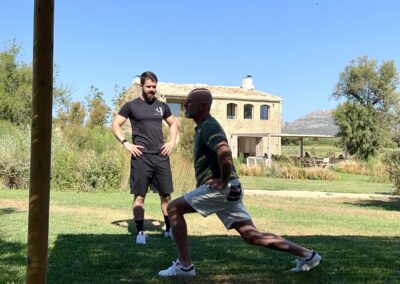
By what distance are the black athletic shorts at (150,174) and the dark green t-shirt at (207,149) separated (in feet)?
6.68

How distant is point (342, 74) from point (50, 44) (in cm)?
4623

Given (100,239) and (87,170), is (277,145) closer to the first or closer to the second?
(87,170)

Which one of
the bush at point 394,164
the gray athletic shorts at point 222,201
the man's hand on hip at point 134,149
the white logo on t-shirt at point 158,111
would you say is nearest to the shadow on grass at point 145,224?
the man's hand on hip at point 134,149

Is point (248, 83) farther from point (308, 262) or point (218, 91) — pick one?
point (308, 262)

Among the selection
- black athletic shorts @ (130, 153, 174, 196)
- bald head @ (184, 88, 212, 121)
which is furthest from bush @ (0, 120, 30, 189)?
bald head @ (184, 88, 212, 121)

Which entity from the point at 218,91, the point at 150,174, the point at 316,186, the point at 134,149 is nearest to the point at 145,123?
the point at 134,149

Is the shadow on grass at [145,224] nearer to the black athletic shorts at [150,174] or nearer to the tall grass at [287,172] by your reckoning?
the black athletic shorts at [150,174]

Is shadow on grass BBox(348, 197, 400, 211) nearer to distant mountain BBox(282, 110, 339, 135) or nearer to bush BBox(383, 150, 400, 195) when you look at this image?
bush BBox(383, 150, 400, 195)

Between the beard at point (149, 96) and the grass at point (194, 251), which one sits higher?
the beard at point (149, 96)

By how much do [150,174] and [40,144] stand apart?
3.62m

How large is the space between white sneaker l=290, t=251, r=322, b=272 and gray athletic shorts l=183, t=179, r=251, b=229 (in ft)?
2.06

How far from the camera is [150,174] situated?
644cm

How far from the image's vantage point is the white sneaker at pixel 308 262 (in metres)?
4.48

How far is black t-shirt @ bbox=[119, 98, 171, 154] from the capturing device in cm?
645
